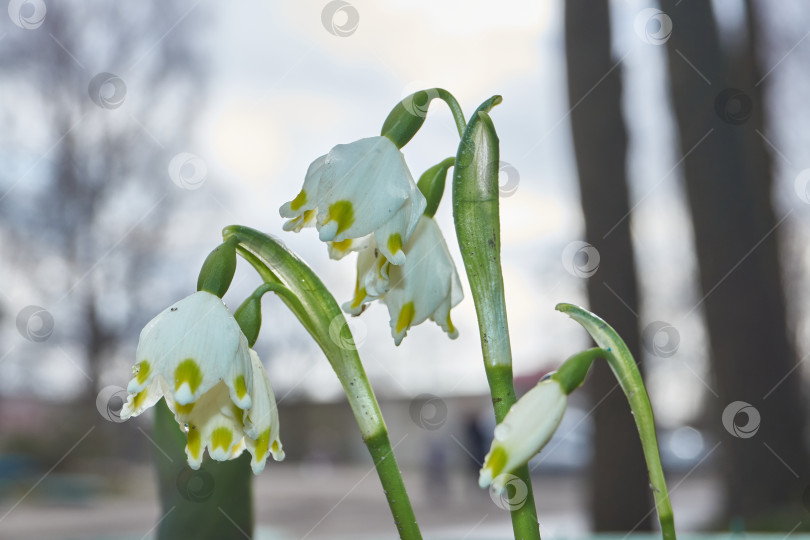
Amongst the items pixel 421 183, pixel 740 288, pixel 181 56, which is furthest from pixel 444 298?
pixel 181 56

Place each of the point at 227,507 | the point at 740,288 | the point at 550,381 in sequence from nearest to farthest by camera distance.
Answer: the point at 550,381 < the point at 227,507 < the point at 740,288

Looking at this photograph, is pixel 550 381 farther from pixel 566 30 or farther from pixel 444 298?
pixel 566 30

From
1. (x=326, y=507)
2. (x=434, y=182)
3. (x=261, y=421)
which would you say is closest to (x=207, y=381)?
(x=261, y=421)

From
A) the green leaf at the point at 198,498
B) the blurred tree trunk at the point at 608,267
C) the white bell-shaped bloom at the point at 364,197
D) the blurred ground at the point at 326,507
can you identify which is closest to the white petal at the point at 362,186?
the white bell-shaped bloom at the point at 364,197

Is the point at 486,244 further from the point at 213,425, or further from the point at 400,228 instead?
the point at 213,425

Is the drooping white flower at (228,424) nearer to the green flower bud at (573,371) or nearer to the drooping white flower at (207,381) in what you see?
the drooping white flower at (207,381)
